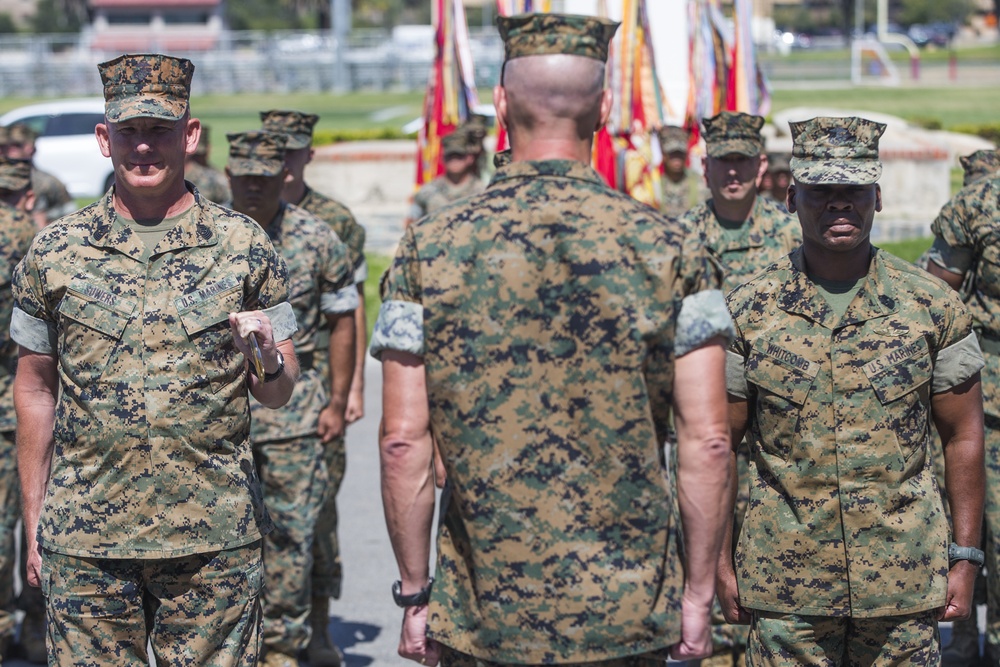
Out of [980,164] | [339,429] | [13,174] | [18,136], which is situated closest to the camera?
[339,429]

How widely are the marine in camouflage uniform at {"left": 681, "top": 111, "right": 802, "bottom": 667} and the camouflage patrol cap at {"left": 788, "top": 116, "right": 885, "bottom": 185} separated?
80.5 inches

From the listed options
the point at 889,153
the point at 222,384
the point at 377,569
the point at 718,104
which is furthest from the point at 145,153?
the point at 889,153

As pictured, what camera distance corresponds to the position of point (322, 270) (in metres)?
6.22

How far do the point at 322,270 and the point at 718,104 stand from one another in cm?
834

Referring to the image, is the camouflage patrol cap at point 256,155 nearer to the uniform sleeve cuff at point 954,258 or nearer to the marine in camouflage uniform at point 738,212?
the marine in camouflage uniform at point 738,212

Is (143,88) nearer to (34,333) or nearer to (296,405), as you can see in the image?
(34,333)

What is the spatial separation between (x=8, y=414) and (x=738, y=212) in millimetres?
3352

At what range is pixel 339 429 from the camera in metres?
6.40

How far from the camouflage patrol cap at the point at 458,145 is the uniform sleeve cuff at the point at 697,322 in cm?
842

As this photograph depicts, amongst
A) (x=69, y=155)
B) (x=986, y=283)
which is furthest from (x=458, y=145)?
(x=69, y=155)

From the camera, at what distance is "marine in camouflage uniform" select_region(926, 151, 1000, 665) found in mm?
5775

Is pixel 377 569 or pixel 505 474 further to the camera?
pixel 377 569

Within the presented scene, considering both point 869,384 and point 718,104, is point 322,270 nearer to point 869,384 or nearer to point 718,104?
point 869,384

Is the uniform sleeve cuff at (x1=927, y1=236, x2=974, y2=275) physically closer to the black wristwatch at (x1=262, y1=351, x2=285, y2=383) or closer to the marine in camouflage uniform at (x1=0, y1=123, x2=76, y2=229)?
the black wristwatch at (x1=262, y1=351, x2=285, y2=383)
